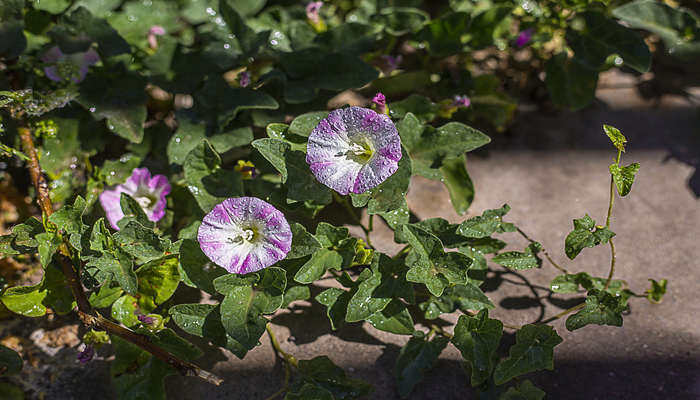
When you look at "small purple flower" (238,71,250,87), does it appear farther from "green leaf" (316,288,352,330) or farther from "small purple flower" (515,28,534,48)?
"small purple flower" (515,28,534,48)

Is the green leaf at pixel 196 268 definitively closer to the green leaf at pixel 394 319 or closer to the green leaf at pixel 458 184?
the green leaf at pixel 394 319

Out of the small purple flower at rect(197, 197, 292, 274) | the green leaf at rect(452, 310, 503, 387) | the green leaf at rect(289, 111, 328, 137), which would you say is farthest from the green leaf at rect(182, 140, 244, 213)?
the green leaf at rect(452, 310, 503, 387)

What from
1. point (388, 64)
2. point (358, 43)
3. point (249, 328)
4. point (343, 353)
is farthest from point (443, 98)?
point (249, 328)

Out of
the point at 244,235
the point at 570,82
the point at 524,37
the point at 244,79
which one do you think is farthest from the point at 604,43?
the point at 244,235

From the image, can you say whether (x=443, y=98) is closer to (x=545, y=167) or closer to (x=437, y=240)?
(x=545, y=167)

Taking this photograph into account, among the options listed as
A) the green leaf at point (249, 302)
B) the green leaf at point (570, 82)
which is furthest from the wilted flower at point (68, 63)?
the green leaf at point (570, 82)

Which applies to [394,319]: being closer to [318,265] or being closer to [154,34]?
[318,265]
